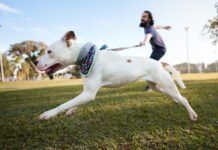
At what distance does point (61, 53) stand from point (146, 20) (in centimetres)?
266

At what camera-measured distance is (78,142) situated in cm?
310

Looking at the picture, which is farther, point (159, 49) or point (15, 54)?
point (15, 54)

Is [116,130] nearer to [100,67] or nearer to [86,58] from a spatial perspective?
[100,67]

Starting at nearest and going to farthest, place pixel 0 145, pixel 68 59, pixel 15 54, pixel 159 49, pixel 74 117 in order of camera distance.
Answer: pixel 0 145 → pixel 68 59 → pixel 74 117 → pixel 159 49 → pixel 15 54

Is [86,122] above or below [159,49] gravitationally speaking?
below

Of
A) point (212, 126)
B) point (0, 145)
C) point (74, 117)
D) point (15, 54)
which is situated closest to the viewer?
point (0, 145)

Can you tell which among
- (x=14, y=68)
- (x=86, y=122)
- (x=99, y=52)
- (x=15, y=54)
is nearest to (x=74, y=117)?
(x=86, y=122)

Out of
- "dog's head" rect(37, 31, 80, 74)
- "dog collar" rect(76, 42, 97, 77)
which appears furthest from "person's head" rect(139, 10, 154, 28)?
"dog's head" rect(37, 31, 80, 74)

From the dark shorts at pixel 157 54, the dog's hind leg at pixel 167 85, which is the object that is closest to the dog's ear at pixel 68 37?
the dog's hind leg at pixel 167 85

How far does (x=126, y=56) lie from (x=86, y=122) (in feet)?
4.75

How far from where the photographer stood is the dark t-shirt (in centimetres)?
509

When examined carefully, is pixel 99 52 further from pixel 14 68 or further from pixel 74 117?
pixel 14 68

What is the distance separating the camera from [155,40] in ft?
17.1

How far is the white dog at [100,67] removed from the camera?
324 cm
